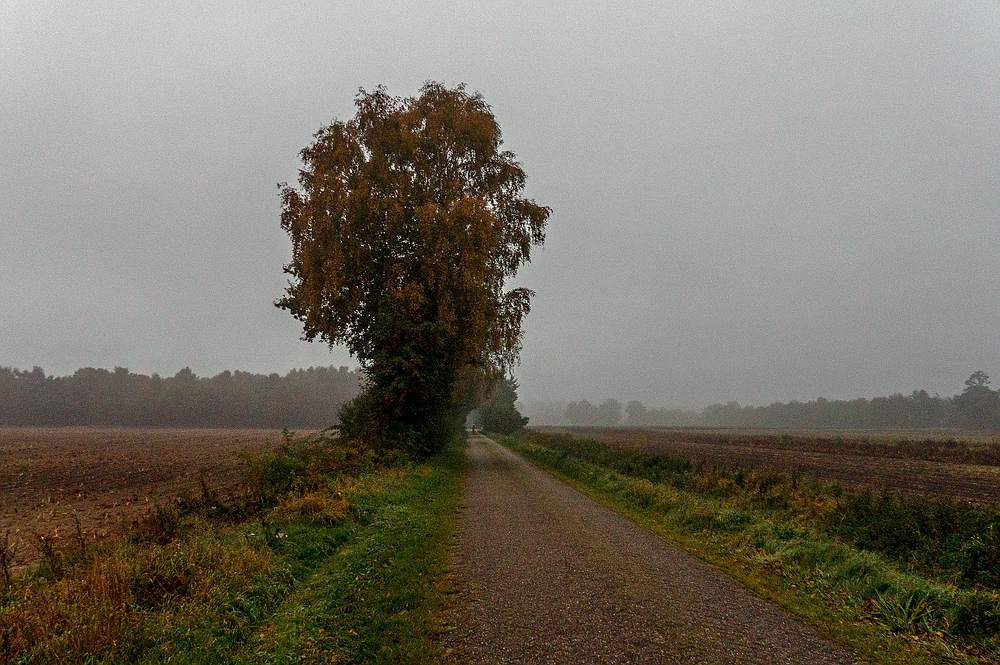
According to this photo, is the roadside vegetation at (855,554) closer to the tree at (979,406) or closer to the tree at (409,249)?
the tree at (409,249)

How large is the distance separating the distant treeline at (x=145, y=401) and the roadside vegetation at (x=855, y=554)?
116 metres

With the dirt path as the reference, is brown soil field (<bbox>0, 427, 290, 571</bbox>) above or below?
below

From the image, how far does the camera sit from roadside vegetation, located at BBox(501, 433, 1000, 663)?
20.1 ft

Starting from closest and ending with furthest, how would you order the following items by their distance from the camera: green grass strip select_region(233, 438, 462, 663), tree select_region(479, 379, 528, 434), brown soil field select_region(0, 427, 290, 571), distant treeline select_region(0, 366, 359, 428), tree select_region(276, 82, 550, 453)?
1. green grass strip select_region(233, 438, 462, 663)
2. brown soil field select_region(0, 427, 290, 571)
3. tree select_region(276, 82, 550, 453)
4. tree select_region(479, 379, 528, 434)
5. distant treeline select_region(0, 366, 359, 428)

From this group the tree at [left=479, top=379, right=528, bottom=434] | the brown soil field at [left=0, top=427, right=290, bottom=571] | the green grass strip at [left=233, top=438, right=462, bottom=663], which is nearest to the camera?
the green grass strip at [left=233, top=438, right=462, bottom=663]

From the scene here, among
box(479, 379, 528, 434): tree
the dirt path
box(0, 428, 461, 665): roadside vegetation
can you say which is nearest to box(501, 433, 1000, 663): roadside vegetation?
the dirt path

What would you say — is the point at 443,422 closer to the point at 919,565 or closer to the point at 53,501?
the point at 53,501

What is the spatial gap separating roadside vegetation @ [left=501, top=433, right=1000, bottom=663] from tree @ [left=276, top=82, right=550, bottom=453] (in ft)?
31.0

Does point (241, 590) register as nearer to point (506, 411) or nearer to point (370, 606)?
point (370, 606)

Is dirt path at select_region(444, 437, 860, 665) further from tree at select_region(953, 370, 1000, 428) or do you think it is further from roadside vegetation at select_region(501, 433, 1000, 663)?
tree at select_region(953, 370, 1000, 428)

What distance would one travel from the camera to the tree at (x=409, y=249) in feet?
67.2

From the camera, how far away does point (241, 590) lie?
6352 mm

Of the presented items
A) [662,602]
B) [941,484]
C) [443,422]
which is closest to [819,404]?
[941,484]

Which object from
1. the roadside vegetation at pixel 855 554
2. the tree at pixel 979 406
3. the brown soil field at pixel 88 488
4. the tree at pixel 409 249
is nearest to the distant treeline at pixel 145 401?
the brown soil field at pixel 88 488
